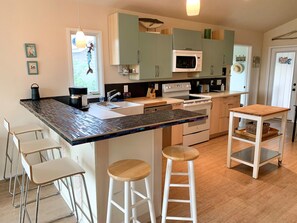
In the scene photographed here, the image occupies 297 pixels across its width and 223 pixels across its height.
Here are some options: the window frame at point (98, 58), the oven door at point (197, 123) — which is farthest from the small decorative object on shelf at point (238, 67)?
the window frame at point (98, 58)

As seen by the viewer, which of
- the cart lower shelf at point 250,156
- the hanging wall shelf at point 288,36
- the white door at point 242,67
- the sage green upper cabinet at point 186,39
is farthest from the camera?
the white door at point 242,67

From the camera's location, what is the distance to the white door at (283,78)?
600 cm

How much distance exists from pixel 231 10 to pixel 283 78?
9.07ft

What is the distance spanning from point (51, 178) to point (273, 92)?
6384mm

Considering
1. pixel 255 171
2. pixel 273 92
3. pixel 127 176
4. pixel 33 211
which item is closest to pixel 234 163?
pixel 255 171

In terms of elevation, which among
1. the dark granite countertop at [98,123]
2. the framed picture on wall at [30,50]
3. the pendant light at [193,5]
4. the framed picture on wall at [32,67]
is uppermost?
the pendant light at [193,5]

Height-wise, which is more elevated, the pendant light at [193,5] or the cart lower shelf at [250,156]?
the pendant light at [193,5]

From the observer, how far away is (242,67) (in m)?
6.18

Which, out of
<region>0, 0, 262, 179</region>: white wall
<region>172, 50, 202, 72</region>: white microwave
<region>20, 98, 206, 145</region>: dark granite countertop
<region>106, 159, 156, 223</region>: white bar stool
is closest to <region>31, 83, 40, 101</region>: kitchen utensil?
<region>0, 0, 262, 179</region>: white wall

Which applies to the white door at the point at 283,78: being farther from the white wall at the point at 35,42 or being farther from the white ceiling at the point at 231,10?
the white wall at the point at 35,42

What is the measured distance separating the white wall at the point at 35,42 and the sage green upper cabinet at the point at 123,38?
0.78 ft

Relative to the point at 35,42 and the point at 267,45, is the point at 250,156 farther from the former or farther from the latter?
the point at 267,45

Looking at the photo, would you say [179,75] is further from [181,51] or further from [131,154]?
[131,154]

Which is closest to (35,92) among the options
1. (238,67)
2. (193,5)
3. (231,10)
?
(193,5)
